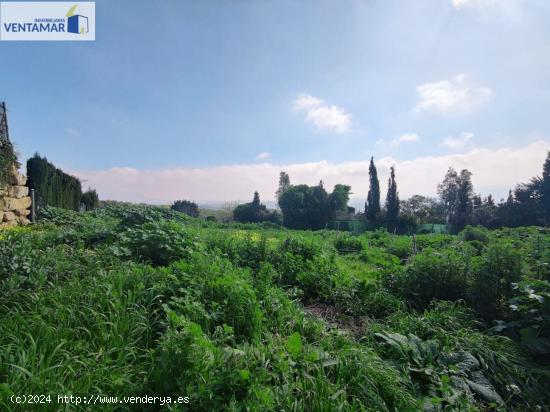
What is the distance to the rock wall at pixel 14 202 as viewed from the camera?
23.6 feet

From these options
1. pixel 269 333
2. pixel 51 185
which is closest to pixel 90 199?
pixel 51 185

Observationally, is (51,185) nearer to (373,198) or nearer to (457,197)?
(373,198)

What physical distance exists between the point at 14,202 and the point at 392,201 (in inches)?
1210

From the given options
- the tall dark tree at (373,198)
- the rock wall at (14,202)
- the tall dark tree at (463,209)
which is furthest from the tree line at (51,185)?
the tall dark tree at (463,209)

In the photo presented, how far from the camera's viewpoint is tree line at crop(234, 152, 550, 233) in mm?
24516

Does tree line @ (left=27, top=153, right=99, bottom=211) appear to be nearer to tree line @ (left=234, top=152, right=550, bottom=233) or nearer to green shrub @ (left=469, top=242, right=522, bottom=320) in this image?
green shrub @ (left=469, top=242, right=522, bottom=320)

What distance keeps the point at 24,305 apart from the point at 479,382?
3.90m

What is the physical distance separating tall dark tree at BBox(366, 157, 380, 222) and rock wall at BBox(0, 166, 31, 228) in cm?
2861

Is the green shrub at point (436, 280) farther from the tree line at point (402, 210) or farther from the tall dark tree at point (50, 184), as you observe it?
the tree line at point (402, 210)

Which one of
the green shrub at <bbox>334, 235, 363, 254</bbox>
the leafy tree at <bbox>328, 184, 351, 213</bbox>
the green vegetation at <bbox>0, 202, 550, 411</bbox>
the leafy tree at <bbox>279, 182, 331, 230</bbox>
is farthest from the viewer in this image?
the leafy tree at <bbox>328, 184, 351, 213</bbox>

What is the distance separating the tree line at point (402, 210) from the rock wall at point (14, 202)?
22.6 metres

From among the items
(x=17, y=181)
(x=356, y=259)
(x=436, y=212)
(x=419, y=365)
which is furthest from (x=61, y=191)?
(x=436, y=212)

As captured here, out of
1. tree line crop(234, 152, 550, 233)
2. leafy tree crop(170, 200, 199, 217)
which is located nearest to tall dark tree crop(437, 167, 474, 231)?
tree line crop(234, 152, 550, 233)

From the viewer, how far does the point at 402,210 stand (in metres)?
33.9
